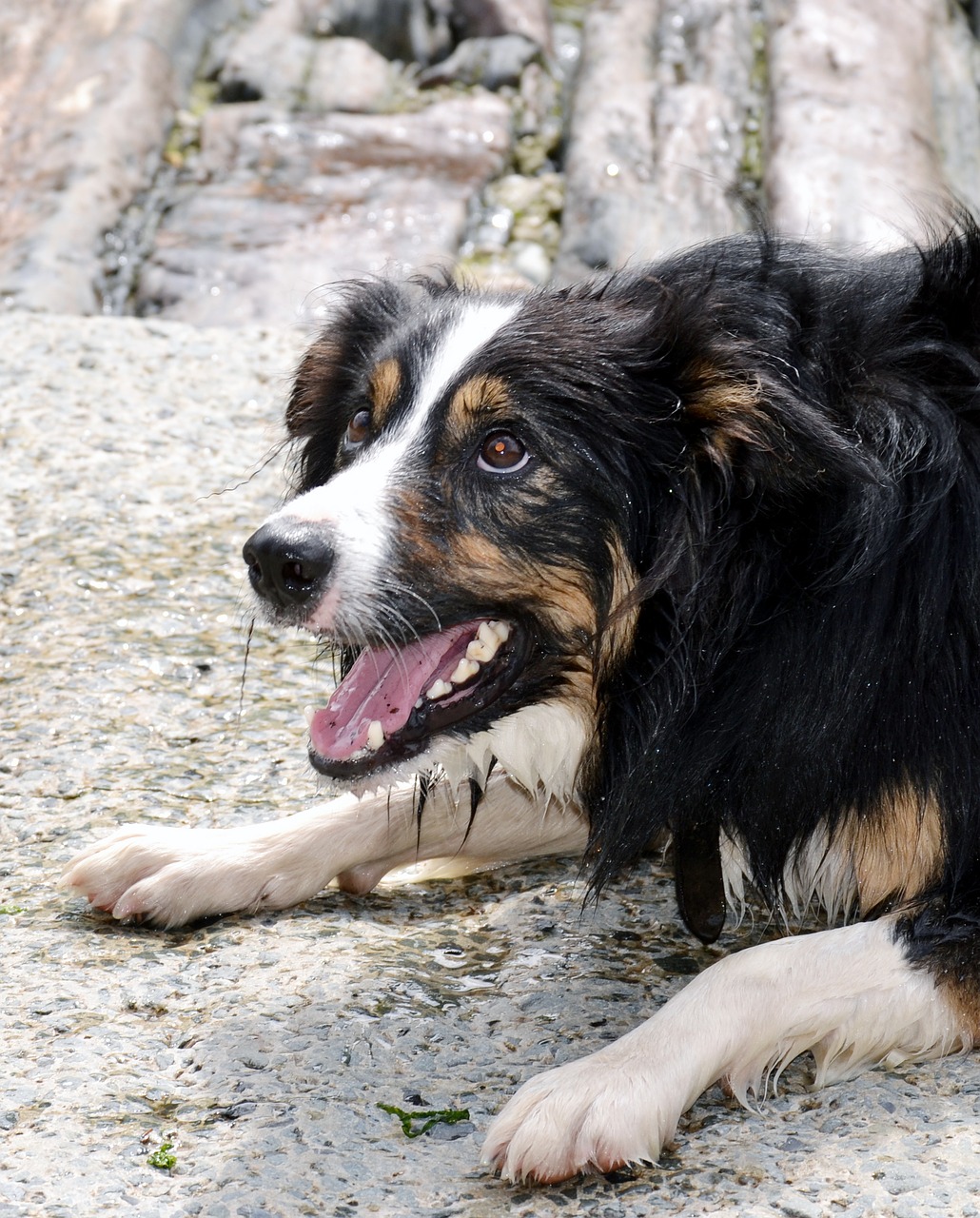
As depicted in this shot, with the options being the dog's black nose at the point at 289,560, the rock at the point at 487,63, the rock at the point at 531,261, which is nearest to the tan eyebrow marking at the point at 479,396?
the dog's black nose at the point at 289,560

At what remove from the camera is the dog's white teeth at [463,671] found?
2932 millimetres

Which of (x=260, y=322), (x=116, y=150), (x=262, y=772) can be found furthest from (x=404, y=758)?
(x=116, y=150)

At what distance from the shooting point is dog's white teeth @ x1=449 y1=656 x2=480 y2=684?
2.93 metres

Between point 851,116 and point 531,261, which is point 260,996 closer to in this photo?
point 531,261

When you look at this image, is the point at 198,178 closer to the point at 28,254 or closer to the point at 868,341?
the point at 28,254

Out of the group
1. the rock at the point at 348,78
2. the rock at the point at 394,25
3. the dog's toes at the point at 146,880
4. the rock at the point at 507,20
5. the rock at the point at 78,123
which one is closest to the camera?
the dog's toes at the point at 146,880

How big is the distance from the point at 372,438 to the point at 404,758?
639mm

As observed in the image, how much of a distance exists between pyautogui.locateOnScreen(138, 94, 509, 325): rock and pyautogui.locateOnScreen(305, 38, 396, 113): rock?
19 centimetres

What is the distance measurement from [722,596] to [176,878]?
1298 mm

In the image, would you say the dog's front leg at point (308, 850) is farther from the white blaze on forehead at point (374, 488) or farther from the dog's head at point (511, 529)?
the white blaze on forehead at point (374, 488)

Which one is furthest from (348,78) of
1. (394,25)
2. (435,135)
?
(435,135)

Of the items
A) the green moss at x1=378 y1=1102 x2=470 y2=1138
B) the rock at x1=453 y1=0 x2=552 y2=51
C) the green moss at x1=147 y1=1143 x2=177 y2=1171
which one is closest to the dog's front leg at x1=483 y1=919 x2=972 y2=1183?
the green moss at x1=378 y1=1102 x2=470 y2=1138

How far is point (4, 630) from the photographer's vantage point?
4469 millimetres

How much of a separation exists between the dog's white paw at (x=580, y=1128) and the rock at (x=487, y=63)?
8.56 metres
